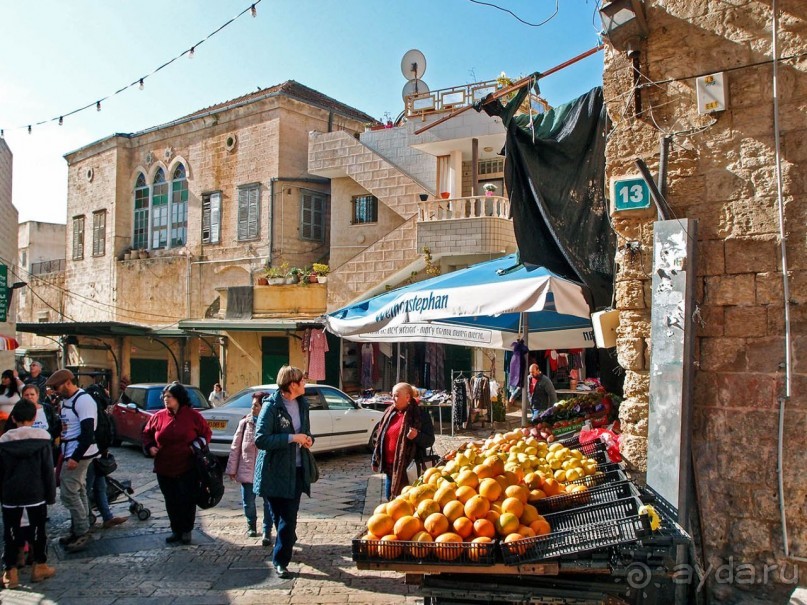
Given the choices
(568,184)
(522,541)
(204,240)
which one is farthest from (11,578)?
(204,240)

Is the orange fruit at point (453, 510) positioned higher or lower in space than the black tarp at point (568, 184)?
lower

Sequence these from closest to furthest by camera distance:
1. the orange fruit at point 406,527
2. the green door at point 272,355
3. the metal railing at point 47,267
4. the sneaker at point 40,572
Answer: the orange fruit at point 406,527
the sneaker at point 40,572
the green door at point 272,355
the metal railing at point 47,267

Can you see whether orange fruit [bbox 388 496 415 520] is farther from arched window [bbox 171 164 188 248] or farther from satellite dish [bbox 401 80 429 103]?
arched window [bbox 171 164 188 248]

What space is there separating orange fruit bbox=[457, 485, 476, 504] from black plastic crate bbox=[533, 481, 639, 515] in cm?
47

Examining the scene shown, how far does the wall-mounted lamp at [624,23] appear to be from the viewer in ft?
16.9

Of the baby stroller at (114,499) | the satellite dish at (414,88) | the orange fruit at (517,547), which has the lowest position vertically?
the baby stroller at (114,499)

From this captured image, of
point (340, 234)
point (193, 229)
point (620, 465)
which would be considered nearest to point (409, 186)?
point (340, 234)

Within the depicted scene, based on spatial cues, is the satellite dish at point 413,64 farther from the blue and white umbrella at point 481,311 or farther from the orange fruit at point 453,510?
the orange fruit at point 453,510

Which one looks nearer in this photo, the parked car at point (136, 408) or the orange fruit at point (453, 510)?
the orange fruit at point (453, 510)

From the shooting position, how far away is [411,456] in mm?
6676

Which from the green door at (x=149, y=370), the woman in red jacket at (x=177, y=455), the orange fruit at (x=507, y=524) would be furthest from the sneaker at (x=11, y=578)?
the green door at (x=149, y=370)

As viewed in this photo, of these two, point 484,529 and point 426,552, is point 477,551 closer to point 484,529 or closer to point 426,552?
point 484,529

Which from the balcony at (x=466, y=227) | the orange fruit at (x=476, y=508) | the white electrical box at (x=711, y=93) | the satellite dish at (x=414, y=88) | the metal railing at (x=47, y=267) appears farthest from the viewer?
the metal railing at (x=47, y=267)

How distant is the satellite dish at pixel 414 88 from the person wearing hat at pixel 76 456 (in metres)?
17.2
